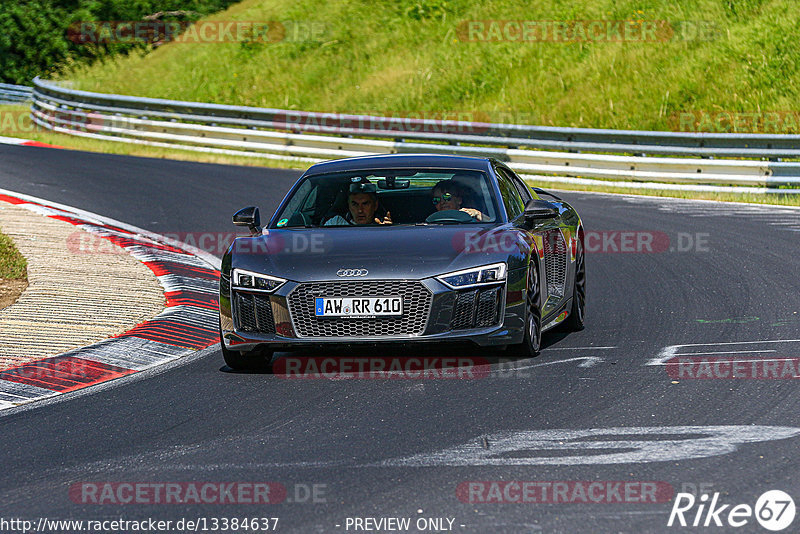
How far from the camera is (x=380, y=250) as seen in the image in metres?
7.94

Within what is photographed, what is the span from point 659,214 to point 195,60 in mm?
22947

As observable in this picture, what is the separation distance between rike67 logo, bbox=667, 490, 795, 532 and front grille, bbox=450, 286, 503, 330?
2.87 meters

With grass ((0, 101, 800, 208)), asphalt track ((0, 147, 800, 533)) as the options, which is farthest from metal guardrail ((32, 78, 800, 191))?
asphalt track ((0, 147, 800, 533))

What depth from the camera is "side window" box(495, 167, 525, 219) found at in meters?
9.07

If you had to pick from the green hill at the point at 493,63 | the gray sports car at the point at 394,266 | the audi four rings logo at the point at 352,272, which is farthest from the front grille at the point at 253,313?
the green hill at the point at 493,63

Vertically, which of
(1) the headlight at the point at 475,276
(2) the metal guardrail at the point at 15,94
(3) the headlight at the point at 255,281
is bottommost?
(2) the metal guardrail at the point at 15,94

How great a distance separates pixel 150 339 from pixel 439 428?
3543mm

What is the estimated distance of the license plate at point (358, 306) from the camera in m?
7.65

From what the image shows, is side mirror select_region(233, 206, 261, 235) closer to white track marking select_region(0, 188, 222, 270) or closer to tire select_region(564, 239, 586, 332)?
tire select_region(564, 239, 586, 332)

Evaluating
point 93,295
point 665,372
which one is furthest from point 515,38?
point 665,372

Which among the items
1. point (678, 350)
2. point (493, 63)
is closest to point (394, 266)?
point (678, 350)

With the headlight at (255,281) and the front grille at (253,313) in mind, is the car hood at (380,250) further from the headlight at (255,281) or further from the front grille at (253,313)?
the front grille at (253,313)

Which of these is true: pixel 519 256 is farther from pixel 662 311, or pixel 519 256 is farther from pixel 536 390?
pixel 662 311

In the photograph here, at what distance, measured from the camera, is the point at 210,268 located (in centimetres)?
1267
